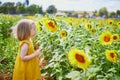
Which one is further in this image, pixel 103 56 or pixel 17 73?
pixel 17 73

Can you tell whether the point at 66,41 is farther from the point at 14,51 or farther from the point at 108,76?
the point at 14,51

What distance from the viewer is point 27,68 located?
3312 millimetres

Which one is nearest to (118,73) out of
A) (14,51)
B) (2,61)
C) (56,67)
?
(56,67)

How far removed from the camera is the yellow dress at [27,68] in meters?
3.27

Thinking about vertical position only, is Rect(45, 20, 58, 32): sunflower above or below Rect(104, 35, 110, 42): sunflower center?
above

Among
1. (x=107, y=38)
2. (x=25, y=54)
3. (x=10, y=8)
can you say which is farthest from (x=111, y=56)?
(x=10, y=8)

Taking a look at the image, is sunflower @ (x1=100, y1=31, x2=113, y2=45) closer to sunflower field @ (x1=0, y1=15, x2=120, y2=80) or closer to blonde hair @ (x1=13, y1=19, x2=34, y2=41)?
sunflower field @ (x1=0, y1=15, x2=120, y2=80)

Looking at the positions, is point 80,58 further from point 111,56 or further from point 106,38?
point 106,38

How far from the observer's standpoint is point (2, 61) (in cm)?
516

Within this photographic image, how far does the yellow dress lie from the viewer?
3.27 m

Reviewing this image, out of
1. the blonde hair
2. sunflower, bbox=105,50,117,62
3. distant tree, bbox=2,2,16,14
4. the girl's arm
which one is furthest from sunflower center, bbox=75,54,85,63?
distant tree, bbox=2,2,16,14

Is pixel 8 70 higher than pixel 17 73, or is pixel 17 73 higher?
pixel 17 73

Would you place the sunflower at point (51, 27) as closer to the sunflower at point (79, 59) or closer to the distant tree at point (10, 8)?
the sunflower at point (79, 59)

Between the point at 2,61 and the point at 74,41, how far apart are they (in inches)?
72.7
